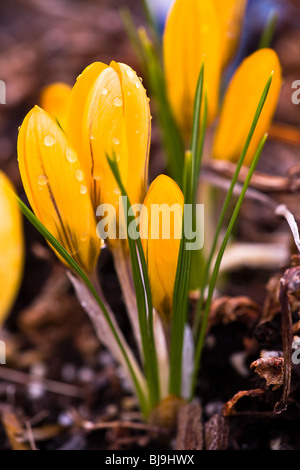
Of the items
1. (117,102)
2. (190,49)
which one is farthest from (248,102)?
(117,102)

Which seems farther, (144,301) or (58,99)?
(58,99)

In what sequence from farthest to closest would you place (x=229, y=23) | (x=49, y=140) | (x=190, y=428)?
(x=229, y=23) → (x=190, y=428) → (x=49, y=140)

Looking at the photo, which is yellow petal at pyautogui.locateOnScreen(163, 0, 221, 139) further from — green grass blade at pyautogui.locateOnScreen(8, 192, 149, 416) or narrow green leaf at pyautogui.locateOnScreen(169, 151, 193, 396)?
green grass blade at pyautogui.locateOnScreen(8, 192, 149, 416)

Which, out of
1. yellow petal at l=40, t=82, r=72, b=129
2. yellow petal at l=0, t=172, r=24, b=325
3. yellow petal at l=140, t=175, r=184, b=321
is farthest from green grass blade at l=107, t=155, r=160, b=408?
yellow petal at l=40, t=82, r=72, b=129

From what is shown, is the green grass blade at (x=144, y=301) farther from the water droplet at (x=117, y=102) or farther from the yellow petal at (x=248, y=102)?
the yellow petal at (x=248, y=102)

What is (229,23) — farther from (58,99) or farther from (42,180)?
(42,180)

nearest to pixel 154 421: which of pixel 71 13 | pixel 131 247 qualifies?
pixel 131 247

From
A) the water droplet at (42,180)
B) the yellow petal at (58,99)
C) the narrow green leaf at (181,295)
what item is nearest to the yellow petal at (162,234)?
the narrow green leaf at (181,295)
